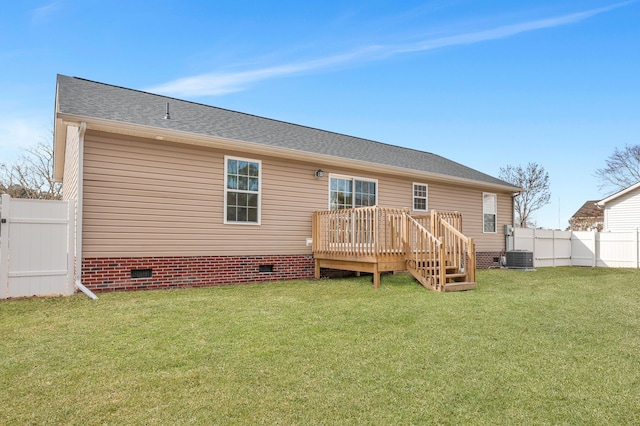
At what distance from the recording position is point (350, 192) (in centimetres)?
1021

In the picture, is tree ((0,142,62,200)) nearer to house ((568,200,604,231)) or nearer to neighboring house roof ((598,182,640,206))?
neighboring house roof ((598,182,640,206))

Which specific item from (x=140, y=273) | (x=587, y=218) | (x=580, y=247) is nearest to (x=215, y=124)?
(x=140, y=273)

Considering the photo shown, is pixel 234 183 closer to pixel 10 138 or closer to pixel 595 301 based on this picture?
pixel 595 301

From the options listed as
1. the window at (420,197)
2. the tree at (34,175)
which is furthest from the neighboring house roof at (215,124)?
the tree at (34,175)

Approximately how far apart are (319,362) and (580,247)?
15.3 metres

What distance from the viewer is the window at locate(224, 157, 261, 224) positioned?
8.23 meters

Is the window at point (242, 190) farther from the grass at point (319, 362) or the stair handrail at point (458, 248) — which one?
the stair handrail at point (458, 248)

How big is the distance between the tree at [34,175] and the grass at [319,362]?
17.3 m

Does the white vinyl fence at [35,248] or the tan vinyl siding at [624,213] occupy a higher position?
the tan vinyl siding at [624,213]

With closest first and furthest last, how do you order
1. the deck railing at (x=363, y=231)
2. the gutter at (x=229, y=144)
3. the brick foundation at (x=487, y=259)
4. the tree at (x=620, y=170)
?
the gutter at (x=229, y=144), the deck railing at (x=363, y=231), the brick foundation at (x=487, y=259), the tree at (x=620, y=170)

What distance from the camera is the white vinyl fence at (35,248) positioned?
240 inches

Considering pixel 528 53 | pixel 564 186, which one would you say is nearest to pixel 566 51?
pixel 528 53

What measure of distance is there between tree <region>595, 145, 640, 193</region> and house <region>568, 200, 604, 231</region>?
1776 millimetres

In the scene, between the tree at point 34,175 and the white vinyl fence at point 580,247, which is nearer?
the white vinyl fence at point 580,247
